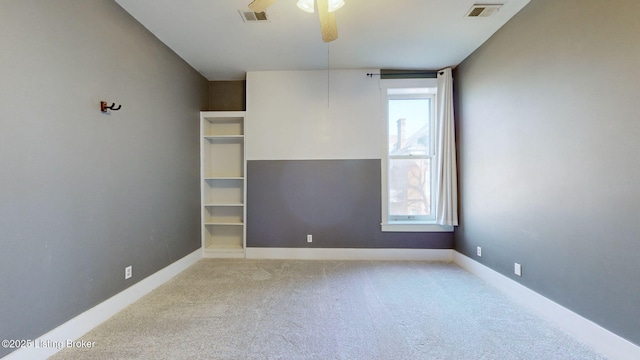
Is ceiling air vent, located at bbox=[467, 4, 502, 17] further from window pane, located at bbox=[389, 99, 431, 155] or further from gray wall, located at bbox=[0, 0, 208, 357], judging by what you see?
gray wall, located at bbox=[0, 0, 208, 357]

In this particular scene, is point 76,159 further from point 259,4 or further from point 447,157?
point 447,157

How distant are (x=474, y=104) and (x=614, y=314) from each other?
2.31 meters

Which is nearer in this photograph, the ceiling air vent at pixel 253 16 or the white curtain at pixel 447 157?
the ceiling air vent at pixel 253 16

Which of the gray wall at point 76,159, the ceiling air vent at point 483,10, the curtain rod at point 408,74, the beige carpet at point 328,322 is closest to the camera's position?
the gray wall at point 76,159

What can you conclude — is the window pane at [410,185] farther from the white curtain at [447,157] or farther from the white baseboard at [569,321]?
the white baseboard at [569,321]

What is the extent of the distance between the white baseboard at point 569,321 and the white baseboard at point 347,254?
31.3 inches

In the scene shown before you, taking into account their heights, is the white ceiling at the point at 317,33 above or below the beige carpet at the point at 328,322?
above

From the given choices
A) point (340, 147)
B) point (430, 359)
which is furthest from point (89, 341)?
point (340, 147)

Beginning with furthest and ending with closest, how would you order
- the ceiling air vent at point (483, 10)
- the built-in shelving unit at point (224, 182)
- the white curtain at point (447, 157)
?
the built-in shelving unit at point (224, 182) < the white curtain at point (447, 157) < the ceiling air vent at point (483, 10)

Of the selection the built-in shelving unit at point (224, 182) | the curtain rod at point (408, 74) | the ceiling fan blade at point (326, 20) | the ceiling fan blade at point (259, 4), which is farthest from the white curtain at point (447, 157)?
the built-in shelving unit at point (224, 182)

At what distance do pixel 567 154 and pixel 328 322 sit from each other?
7.38ft

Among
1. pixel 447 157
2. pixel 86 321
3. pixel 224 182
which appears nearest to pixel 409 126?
pixel 447 157

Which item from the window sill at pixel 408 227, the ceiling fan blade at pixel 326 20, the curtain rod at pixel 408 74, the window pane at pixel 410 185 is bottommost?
the window sill at pixel 408 227

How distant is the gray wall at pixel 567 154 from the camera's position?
155cm
